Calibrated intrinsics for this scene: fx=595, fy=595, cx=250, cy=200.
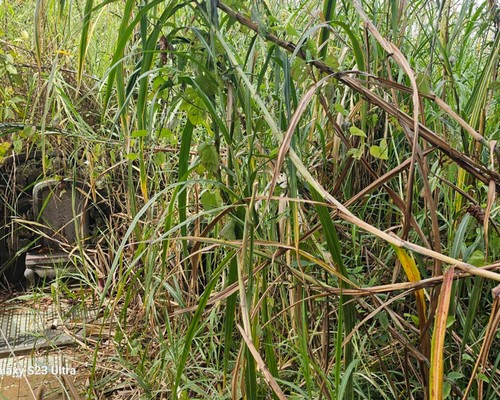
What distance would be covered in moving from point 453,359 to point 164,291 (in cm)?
77

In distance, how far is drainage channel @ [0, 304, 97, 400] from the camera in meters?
1.50

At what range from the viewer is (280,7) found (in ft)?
6.82

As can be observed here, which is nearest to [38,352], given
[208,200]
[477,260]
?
[208,200]

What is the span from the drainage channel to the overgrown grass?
95 mm

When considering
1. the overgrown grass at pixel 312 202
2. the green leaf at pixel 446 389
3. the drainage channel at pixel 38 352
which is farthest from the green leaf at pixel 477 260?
the drainage channel at pixel 38 352

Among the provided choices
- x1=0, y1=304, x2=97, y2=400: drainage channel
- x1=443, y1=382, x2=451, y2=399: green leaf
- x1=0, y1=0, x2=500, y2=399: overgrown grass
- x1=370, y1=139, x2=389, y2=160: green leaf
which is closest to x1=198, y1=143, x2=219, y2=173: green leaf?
x1=0, y1=0, x2=500, y2=399: overgrown grass

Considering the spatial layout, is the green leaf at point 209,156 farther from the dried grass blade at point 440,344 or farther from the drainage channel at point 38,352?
the drainage channel at point 38,352

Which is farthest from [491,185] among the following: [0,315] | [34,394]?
[0,315]

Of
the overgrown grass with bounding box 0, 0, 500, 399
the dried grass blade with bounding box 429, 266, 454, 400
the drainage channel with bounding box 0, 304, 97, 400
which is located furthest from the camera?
the drainage channel with bounding box 0, 304, 97, 400

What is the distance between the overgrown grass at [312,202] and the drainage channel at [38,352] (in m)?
0.10

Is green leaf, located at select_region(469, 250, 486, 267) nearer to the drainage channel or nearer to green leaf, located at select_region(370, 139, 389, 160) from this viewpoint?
green leaf, located at select_region(370, 139, 389, 160)

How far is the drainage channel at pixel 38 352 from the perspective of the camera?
1.50 meters

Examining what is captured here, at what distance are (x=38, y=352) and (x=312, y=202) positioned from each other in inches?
52.8

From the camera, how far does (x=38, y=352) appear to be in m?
1.74
